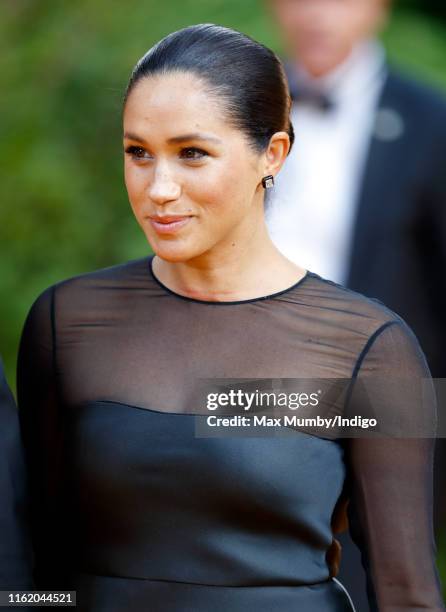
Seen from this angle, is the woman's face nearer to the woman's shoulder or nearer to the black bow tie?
the woman's shoulder

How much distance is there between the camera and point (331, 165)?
16.6 feet

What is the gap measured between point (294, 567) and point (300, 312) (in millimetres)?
510

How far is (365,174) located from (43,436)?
2.05 metres

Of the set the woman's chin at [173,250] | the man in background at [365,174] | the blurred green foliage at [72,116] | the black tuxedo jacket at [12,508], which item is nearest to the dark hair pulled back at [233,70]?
the woman's chin at [173,250]

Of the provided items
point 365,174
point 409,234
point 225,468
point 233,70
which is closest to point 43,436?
point 225,468

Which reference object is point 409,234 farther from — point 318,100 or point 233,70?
point 233,70

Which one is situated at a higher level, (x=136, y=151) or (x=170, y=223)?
(x=136, y=151)

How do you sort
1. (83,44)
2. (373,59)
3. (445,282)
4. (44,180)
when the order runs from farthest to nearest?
(83,44) → (44,180) → (373,59) → (445,282)

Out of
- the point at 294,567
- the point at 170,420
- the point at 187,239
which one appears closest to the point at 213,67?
the point at 187,239

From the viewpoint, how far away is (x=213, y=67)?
2.97 metres

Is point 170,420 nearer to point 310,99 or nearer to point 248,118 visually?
point 248,118

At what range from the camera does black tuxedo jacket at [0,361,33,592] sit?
306 centimetres

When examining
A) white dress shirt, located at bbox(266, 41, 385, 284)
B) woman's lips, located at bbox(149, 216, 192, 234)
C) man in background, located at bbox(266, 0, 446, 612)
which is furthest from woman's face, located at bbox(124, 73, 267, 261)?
white dress shirt, located at bbox(266, 41, 385, 284)

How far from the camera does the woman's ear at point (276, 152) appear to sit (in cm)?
306
